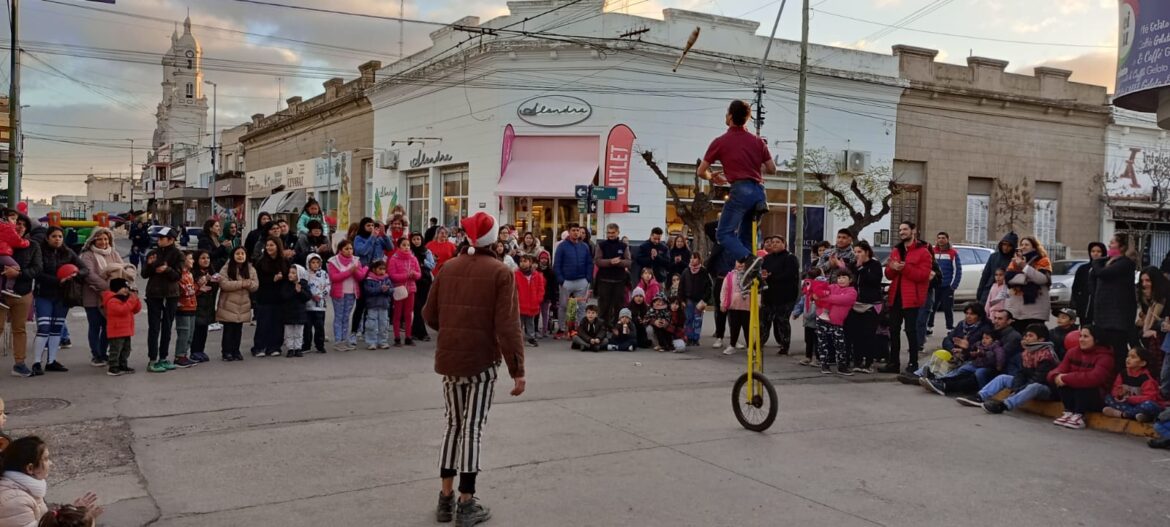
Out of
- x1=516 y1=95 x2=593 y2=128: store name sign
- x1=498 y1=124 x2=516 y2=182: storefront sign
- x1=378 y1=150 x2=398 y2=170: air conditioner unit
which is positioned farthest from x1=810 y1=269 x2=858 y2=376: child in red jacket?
x1=378 y1=150 x2=398 y2=170: air conditioner unit

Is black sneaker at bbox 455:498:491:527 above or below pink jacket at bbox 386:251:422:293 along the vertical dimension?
below

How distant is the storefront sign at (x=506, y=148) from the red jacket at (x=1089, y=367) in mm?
18683

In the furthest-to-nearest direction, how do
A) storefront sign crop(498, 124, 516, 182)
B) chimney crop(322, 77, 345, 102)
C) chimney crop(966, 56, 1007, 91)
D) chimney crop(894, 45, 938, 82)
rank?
chimney crop(322, 77, 345, 102) → chimney crop(966, 56, 1007, 91) → chimney crop(894, 45, 938, 82) → storefront sign crop(498, 124, 516, 182)

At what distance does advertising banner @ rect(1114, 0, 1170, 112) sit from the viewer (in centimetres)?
832

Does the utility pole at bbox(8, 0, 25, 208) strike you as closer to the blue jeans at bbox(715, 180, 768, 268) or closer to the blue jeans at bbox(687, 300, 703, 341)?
the blue jeans at bbox(687, 300, 703, 341)

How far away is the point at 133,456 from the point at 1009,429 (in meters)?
7.96

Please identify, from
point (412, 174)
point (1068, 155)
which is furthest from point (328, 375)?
point (1068, 155)

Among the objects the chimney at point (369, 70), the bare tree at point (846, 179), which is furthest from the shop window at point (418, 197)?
the bare tree at point (846, 179)

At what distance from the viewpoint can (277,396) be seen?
871cm

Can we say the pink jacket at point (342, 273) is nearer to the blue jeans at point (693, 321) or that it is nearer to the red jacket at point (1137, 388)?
the blue jeans at point (693, 321)

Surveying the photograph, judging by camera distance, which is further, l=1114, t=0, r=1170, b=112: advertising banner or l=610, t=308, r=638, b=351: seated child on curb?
l=610, t=308, r=638, b=351: seated child on curb

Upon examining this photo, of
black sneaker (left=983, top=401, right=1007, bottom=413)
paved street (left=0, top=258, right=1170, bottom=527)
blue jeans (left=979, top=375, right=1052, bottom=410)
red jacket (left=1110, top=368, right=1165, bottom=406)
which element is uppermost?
red jacket (left=1110, top=368, right=1165, bottom=406)

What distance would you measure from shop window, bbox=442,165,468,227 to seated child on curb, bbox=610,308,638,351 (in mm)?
15291

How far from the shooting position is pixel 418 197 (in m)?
31.1
